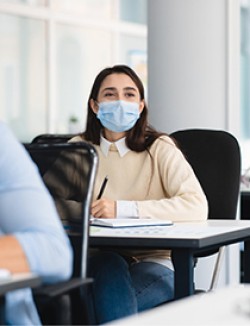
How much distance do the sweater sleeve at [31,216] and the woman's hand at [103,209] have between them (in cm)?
125

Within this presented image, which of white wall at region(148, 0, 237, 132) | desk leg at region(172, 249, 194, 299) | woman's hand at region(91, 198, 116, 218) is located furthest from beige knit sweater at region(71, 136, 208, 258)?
white wall at region(148, 0, 237, 132)

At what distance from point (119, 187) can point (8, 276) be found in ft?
5.97

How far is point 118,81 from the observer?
11.4 feet

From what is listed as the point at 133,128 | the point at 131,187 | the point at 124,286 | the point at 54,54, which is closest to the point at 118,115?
the point at 133,128

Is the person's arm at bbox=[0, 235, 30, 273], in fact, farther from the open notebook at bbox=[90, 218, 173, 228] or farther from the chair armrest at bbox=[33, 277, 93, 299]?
the open notebook at bbox=[90, 218, 173, 228]

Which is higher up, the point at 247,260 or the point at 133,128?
the point at 133,128

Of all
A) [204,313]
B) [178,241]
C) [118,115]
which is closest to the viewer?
[204,313]

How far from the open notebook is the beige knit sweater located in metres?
0.18

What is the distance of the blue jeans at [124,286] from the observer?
2.90 m

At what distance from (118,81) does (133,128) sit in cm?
20

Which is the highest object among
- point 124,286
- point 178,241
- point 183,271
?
point 178,241

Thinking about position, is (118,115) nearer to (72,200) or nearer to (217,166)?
(217,166)

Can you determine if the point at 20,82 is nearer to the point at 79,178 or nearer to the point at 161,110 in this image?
the point at 161,110

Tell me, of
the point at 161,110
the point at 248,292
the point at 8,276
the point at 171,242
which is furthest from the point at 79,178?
the point at 161,110
